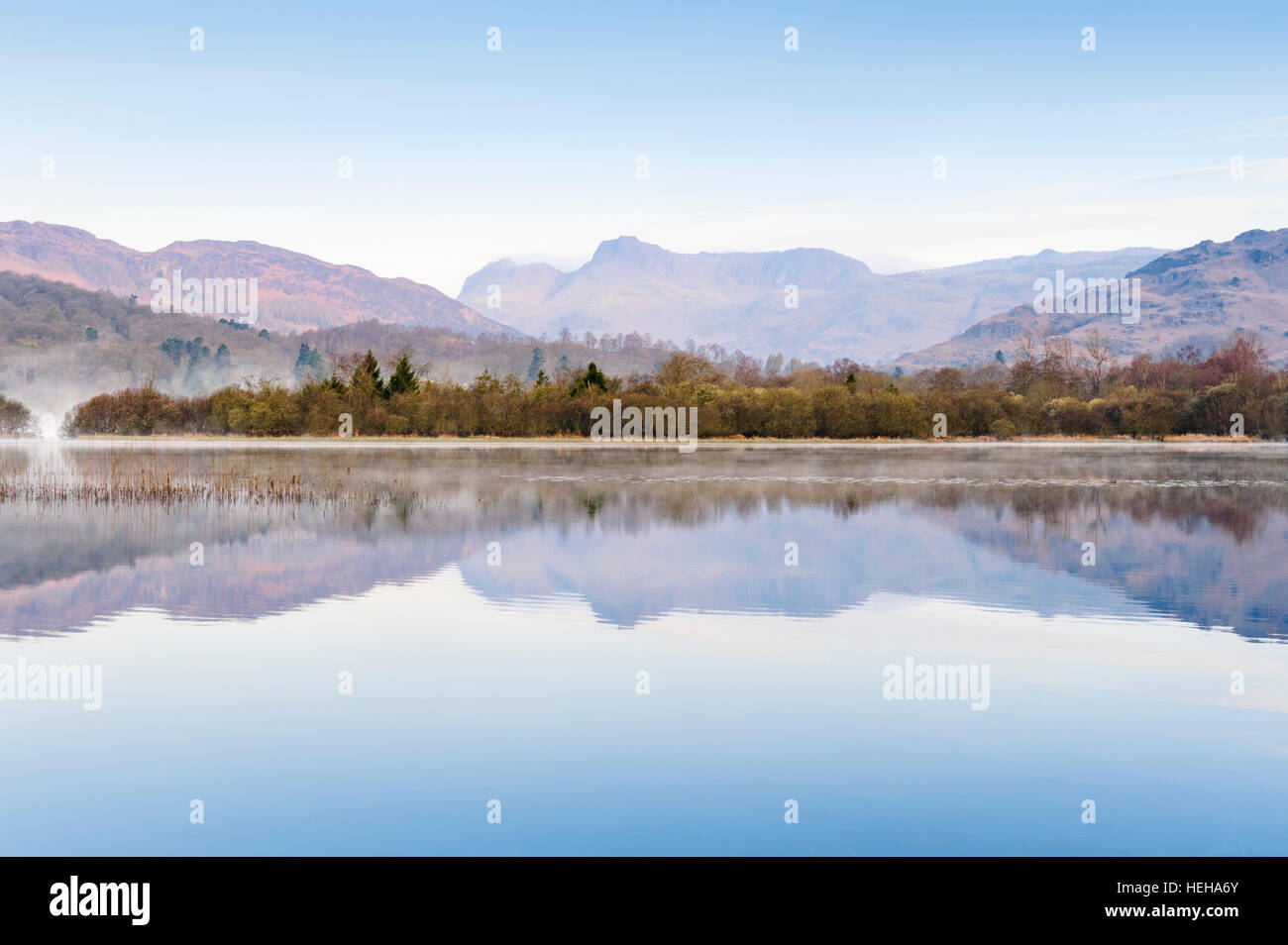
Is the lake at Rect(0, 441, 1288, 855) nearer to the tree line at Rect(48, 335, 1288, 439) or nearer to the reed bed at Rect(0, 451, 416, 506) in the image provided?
the reed bed at Rect(0, 451, 416, 506)

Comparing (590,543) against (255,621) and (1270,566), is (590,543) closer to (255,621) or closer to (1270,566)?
(255,621)

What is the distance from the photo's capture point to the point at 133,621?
490 inches

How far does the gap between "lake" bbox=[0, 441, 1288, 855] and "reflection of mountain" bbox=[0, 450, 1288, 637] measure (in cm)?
13

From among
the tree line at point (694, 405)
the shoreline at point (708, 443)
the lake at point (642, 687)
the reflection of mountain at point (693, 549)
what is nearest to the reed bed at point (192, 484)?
the reflection of mountain at point (693, 549)

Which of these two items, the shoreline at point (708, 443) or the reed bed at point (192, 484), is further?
the shoreline at point (708, 443)

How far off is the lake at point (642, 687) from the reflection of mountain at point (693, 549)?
13cm

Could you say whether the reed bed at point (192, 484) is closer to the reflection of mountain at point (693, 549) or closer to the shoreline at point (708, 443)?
the reflection of mountain at point (693, 549)

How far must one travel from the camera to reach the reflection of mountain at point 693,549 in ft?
46.3

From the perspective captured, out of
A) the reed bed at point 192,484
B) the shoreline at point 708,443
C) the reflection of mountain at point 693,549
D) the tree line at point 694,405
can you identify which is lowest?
the reflection of mountain at point 693,549

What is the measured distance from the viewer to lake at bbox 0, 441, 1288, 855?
21.6 feet

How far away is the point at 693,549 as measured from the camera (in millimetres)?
19172
